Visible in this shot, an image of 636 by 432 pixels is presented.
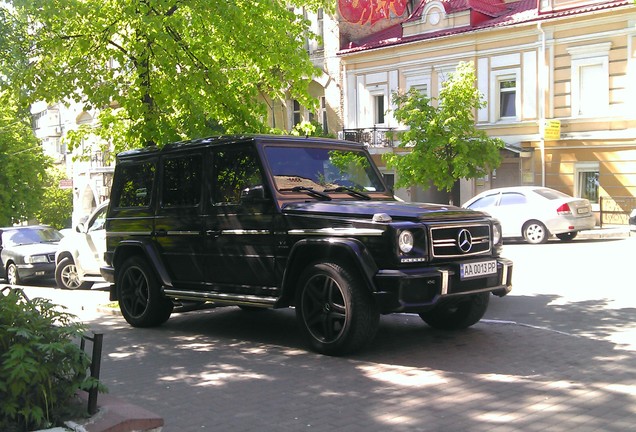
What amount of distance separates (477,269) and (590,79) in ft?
74.7

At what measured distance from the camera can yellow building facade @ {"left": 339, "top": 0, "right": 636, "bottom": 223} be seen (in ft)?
86.5

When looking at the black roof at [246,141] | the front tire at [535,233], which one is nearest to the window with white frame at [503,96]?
the front tire at [535,233]

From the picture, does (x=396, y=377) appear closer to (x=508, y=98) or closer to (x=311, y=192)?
(x=311, y=192)

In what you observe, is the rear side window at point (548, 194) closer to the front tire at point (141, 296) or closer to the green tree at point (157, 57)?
the green tree at point (157, 57)

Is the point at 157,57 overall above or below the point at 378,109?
below

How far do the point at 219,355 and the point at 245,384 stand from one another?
1.35 meters

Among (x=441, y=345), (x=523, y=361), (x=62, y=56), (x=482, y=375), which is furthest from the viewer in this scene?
(x=62, y=56)

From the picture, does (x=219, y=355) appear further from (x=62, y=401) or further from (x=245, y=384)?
(x=62, y=401)

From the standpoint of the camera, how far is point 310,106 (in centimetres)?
1320

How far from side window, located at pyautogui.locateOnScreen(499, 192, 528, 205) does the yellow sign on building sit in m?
7.10

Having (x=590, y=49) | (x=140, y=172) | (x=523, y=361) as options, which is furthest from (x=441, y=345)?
(x=590, y=49)

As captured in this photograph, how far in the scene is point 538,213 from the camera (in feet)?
67.3

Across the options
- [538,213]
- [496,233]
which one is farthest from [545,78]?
[496,233]

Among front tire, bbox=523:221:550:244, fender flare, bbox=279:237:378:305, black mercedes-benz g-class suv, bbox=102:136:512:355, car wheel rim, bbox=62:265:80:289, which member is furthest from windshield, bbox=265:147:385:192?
front tire, bbox=523:221:550:244
